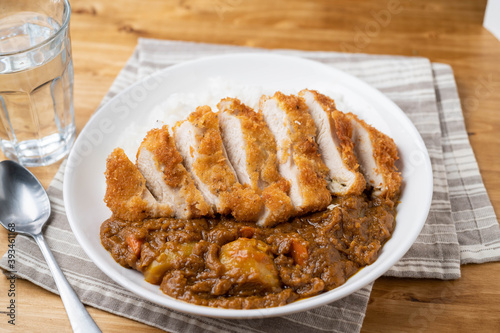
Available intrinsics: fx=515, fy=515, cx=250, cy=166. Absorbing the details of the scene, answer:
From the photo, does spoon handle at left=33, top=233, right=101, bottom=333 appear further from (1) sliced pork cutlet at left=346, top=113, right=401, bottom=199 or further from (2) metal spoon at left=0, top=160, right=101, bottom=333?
(1) sliced pork cutlet at left=346, top=113, right=401, bottom=199

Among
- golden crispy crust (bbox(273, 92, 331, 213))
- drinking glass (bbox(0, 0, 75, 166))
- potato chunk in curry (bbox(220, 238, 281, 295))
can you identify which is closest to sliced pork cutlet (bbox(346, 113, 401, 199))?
golden crispy crust (bbox(273, 92, 331, 213))

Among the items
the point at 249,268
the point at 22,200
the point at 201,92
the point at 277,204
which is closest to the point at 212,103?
the point at 201,92

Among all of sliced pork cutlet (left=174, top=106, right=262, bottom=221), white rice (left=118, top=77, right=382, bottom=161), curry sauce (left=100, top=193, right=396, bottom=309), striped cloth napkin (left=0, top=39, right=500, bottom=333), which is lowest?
striped cloth napkin (left=0, top=39, right=500, bottom=333)

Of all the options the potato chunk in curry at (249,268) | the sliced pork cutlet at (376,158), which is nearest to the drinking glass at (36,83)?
the potato chunk in curry at (249,268)

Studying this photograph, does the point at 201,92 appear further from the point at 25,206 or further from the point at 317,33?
the point at 317,33

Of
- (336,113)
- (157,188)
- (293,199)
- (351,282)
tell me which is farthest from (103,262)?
(336,113)

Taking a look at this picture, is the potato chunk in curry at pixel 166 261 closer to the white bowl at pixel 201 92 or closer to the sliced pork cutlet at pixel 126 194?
the white bowl at pixel 201 92
